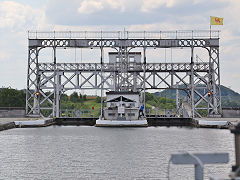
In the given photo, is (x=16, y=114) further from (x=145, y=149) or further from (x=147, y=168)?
(x=147, y=168)

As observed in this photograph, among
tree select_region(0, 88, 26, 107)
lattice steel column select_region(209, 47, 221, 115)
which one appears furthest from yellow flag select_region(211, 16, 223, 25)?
tree select_region(0, 88, 26, 107)

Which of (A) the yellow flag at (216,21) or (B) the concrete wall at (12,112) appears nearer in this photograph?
(B) the concrete wall at (12,112)

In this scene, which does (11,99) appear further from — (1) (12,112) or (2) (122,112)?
(2) (122,112)

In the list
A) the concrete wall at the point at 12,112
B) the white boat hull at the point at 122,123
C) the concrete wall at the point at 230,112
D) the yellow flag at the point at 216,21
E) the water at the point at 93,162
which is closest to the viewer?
the water at the point at 93,162

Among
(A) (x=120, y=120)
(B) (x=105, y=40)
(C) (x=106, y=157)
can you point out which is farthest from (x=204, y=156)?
(B) (x=105, y=40)

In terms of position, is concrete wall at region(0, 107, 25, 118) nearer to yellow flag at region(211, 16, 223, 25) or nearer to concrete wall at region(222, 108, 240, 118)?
concrete wall at region(222, 108, 240, 118)

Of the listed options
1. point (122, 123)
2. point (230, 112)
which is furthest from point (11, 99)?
point (122, 123)

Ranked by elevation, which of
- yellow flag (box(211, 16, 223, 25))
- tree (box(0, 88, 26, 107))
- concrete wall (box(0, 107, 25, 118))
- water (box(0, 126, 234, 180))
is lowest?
water (box(0, 126, 234, 180))

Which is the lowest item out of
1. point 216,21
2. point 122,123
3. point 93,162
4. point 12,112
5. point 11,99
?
point 93,162

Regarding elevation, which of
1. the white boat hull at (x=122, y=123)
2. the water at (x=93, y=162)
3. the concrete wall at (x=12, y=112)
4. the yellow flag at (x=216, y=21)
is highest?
the yellow flag at (x=216, y=21)

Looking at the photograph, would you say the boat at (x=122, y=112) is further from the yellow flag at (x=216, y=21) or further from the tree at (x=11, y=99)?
the tree at (x=11, y=99)

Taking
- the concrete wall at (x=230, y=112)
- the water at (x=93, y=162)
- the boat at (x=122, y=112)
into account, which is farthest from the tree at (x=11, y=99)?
the water at (x=93, y=162)

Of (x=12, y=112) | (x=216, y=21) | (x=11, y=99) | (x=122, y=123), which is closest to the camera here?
(x=122, y=123)

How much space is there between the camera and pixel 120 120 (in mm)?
45031
